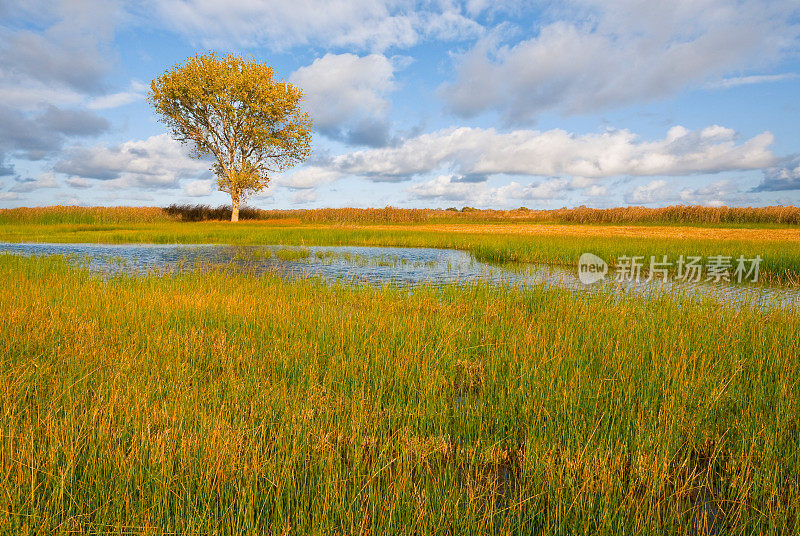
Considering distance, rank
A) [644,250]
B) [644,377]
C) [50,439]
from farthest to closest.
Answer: [644,250] → [644,377] → [50,439]

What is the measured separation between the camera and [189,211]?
50844 millimetres

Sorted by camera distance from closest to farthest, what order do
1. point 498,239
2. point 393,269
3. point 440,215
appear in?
point 393,269, point 498,239, point 440,215

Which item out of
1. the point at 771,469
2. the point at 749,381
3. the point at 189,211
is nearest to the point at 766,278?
the point at 749,381

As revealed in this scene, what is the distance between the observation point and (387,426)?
Result: 11.3 feet

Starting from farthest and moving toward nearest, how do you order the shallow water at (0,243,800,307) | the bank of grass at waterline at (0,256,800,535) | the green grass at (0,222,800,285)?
the green grass at (0,222,800,285)
the shallow water at (0,243,800,307)
the bank of grass at waterline at (0,256,800,535)

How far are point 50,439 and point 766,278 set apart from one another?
1803 cm

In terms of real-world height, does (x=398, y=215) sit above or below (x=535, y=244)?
above

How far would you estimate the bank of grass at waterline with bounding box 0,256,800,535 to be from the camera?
7.82 ft

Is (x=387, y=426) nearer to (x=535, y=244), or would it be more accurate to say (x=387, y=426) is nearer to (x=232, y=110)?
(x=535, y=244)

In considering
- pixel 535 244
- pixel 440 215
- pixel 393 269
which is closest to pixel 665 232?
pixel 535 244

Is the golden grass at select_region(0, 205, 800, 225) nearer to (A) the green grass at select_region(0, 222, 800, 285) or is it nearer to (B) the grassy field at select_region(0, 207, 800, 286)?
(B) the grassy field at select_region(0, 207, 800, 286)

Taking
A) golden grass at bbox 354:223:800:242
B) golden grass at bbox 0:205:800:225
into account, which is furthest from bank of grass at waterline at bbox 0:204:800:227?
golden grass at bbox 354:223:800:242

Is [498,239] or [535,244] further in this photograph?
[498,239]

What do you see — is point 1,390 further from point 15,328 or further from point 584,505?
point 584,505
